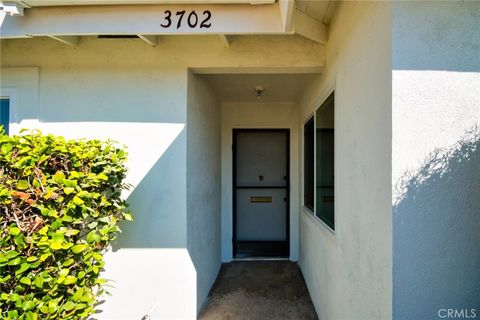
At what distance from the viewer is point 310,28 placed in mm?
2205

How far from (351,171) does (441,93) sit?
26.8 inches

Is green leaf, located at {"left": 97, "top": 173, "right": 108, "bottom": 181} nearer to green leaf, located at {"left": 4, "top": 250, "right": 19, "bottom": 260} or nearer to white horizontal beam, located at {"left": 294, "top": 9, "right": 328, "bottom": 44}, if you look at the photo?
green leaf, located at {"left": 4, "top": 250, "right": 19, "bottom": 260}

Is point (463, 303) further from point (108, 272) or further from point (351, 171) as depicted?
point (108, 272)

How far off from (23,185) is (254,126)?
310 cm

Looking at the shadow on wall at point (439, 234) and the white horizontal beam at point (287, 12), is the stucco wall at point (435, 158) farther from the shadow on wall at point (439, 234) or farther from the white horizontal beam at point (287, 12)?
the white horizontal beam at point (287, 12)

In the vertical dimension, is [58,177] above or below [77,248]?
above

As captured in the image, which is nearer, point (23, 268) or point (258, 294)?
point (23, 268)

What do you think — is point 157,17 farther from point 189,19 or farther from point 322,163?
point 322,163

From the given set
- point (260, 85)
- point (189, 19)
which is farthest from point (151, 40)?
point (260, 85)

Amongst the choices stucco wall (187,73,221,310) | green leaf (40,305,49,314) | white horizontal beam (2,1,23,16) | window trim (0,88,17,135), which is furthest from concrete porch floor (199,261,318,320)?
white horizontal beam (2,1,23,16)

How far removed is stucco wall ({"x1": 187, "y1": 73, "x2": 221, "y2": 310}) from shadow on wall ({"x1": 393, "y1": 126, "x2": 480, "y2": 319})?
5.74 ft

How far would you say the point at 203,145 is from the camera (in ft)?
9.98

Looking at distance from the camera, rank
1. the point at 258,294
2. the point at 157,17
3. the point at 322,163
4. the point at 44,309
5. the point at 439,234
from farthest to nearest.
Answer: the point at 258,294 < the point at 322,163 < the point at 157,17 < the point at 44,309 < the point at 439,234

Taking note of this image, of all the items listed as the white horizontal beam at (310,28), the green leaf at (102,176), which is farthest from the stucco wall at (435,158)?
the green leaf at (102,176)
